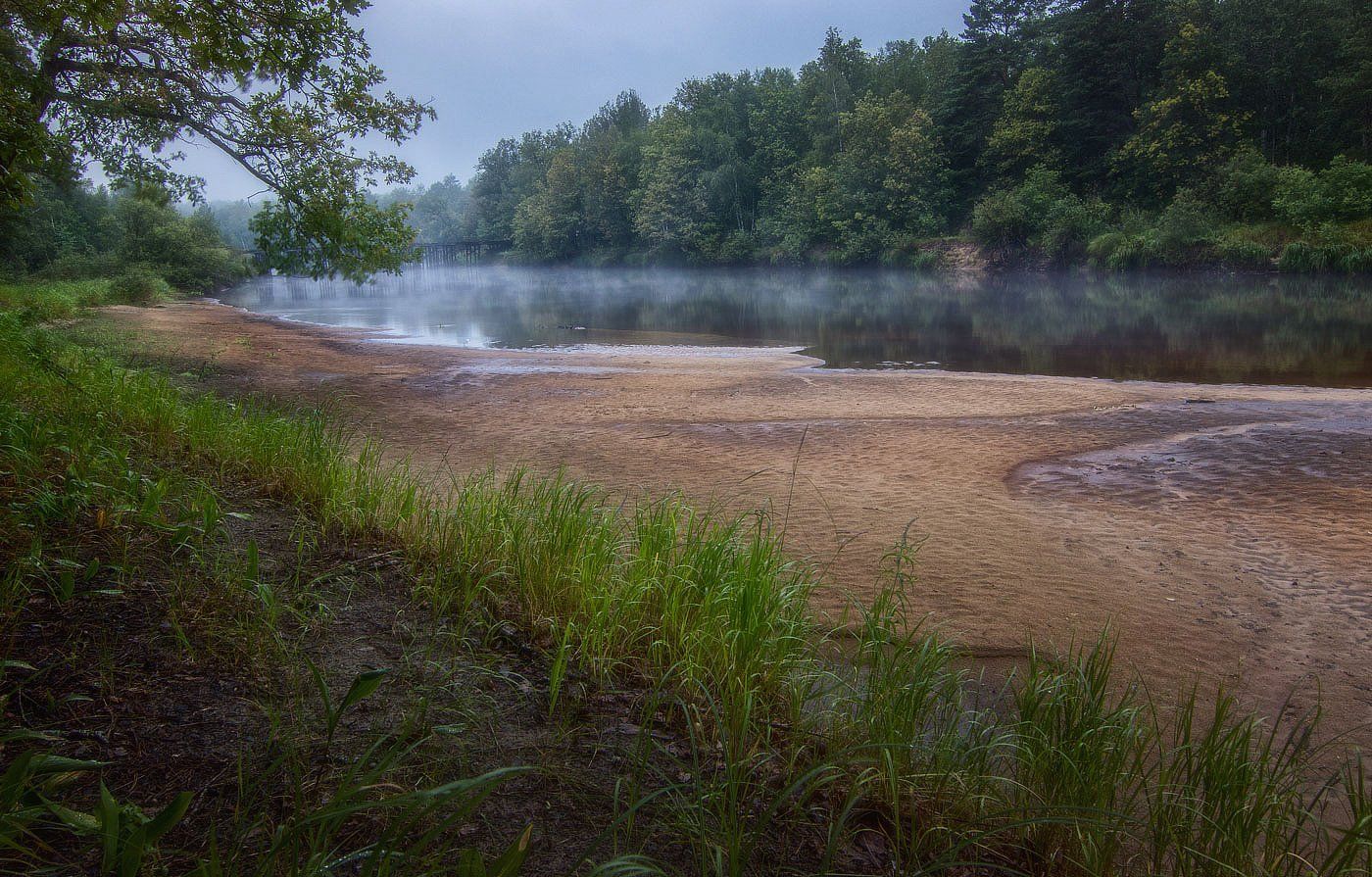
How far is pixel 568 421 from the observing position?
12.0 m

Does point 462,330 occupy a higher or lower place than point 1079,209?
lower

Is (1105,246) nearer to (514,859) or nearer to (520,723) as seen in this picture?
(520,723)

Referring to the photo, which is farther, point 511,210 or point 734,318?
point 511,210

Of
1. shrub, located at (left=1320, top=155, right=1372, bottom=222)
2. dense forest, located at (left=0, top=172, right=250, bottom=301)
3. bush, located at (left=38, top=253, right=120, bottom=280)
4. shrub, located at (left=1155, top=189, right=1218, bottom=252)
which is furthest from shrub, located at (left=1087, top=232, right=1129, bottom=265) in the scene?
bush, located at (left=38, top=253, right=120, bottom=280)

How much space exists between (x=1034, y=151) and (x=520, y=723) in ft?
194

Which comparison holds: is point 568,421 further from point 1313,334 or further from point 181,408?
point 1313,334

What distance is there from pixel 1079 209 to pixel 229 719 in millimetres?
52614

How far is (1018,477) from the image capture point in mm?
9000

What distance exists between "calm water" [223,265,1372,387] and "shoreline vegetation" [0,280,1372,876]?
1620 cm

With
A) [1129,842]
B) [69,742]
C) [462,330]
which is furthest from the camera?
[462,330]

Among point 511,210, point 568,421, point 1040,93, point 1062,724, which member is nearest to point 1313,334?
point 568,421

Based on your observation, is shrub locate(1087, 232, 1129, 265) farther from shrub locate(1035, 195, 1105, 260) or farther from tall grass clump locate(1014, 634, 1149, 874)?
tall grass clump locate(1014, 634, 1149, 874)

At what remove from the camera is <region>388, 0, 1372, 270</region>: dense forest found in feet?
135

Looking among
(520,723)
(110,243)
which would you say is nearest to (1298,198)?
(520,723)
